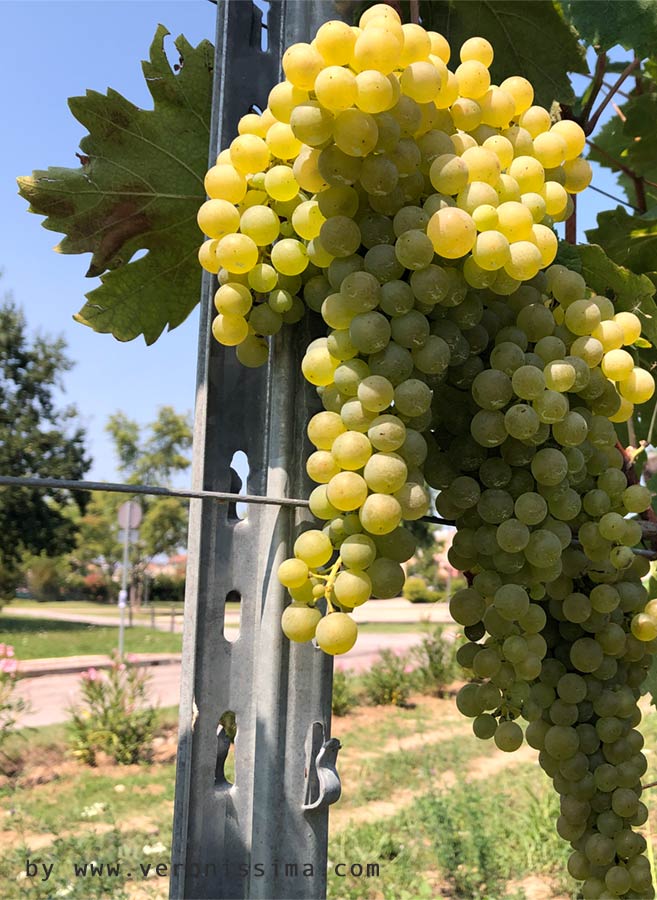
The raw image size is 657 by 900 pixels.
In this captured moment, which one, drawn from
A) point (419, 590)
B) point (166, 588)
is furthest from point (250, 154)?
point (166, 588)

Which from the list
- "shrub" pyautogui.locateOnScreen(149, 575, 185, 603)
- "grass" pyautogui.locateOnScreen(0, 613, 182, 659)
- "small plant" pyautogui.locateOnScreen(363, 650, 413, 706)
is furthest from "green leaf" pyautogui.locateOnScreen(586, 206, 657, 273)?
"shrub" pyautogui.locateOnScreen(149, 575, 185, 603)

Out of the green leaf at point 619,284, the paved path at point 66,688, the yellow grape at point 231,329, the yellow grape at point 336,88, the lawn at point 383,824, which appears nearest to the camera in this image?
the yellow grape at point 336,88

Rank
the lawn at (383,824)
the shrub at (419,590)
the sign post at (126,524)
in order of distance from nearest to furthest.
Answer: the lawn at (383,824), the sign post at (126,524), the shrub at (419,590)

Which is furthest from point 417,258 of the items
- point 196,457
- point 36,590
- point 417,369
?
point 36,590

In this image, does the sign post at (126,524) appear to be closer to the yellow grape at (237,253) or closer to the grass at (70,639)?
the grass at (70,639)

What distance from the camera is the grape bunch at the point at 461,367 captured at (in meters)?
0.47

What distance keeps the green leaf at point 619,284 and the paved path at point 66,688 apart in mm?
5275

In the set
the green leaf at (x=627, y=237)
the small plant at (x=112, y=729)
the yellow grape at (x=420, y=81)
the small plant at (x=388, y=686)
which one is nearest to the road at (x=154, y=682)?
the small plant at (x=112, y=729)

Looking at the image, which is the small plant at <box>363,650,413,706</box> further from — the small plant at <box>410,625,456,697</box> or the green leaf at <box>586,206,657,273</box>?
the green leaf at <box>586,206,657,273</box>

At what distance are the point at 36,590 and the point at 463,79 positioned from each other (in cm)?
2558

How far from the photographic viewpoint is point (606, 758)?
0.65m

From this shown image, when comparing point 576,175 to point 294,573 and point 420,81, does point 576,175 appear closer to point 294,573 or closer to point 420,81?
point 420,81

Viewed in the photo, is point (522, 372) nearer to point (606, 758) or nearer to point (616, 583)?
point (616, 583)

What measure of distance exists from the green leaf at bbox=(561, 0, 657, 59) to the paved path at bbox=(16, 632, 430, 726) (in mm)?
5309
